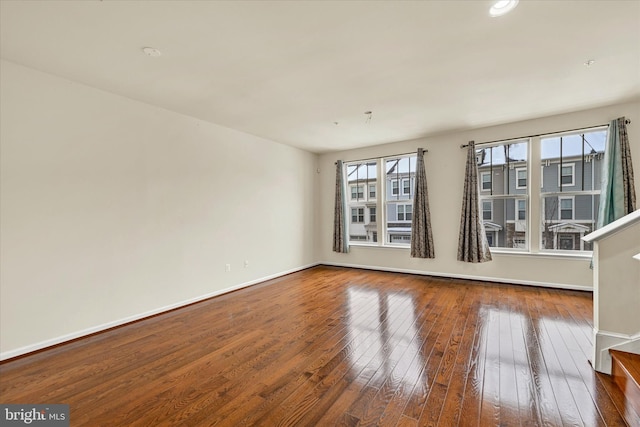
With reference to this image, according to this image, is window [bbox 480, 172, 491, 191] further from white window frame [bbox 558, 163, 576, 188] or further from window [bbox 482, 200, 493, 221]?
white window frame [bbox 558, 163, 576, 188]

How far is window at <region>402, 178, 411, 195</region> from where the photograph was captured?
5.77 m

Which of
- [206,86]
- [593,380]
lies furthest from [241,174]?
[593,380]

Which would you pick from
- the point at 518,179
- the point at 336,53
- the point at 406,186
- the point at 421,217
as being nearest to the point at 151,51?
the point at 336,53

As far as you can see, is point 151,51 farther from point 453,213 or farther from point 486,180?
point 486,180

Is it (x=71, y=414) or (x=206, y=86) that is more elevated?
(x=206, y=86)

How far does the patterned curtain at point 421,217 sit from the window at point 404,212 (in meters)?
0.45

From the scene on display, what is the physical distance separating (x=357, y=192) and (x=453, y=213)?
2.10m

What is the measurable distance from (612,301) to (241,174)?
4623mm

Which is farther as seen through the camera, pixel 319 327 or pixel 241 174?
pixel 241 174

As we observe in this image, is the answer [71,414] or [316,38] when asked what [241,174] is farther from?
[71,414]

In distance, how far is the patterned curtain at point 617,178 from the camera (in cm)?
370

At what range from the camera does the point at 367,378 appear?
211cm

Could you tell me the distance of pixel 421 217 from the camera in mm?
5246

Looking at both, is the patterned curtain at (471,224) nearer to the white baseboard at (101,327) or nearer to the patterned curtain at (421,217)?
the patterned curtain at (421,217)
